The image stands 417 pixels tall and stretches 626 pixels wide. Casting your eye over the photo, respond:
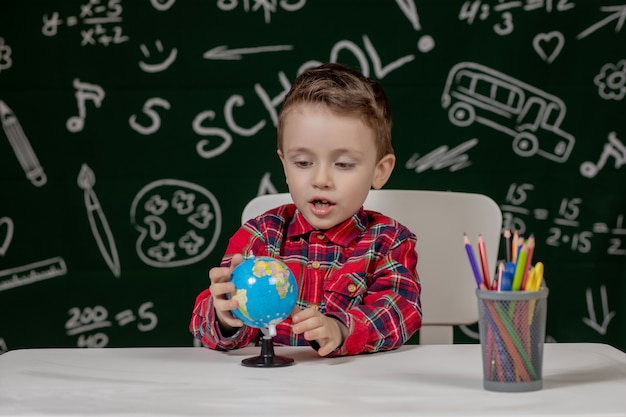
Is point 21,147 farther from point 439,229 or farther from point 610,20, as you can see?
point 610,20

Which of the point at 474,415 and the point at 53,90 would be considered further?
the point at 53,90

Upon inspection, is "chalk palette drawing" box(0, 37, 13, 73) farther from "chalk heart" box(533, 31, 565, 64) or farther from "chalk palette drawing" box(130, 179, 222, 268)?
"chalk heart" box(533, 31, 565, 64)

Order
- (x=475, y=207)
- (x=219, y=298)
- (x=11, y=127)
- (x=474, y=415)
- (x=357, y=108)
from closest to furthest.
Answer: (x=474, y=415), (x=219, y=298), (x=357, y=108), (x=475, y=207), (x=11, y=127)

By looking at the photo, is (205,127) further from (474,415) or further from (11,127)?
(474,415)

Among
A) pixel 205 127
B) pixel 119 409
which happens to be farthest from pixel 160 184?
pixel 119 409

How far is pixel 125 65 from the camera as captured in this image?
8.51 ft

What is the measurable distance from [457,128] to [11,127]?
51.0 inches

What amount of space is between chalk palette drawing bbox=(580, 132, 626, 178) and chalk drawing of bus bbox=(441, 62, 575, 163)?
0.07 metres

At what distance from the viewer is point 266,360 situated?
112cm

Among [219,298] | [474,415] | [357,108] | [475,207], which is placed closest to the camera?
[474,415]

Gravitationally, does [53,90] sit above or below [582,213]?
above

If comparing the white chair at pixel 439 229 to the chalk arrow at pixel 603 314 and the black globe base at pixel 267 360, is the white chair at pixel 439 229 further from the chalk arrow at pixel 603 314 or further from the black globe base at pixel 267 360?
the chalk arrow at pixel 603 314

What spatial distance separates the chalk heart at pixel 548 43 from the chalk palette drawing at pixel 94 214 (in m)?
1.34

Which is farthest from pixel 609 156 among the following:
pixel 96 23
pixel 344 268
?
pixel 96 23
